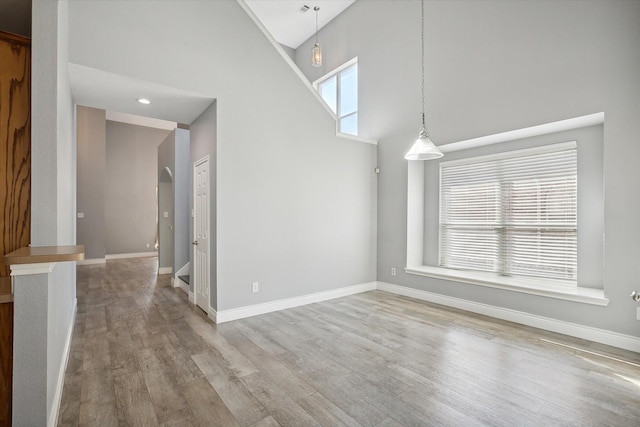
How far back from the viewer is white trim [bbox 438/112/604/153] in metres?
3.36

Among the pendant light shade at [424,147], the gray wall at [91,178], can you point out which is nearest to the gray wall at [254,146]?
the pendant light shade at [424,147]

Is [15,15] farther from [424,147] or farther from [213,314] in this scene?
[424,147]

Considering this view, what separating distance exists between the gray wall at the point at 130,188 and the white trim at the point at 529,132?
9096 millimetres

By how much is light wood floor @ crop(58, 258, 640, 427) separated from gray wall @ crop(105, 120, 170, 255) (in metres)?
6.18

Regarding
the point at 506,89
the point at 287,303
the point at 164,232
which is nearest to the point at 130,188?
the point at 164,232

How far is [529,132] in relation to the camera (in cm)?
381

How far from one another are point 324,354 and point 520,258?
309 centimetres

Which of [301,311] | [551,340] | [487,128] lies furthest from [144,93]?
[551,340]

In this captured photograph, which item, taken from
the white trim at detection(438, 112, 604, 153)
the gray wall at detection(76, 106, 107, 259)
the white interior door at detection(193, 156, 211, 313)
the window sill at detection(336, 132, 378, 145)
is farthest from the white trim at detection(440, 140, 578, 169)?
the gray wall at detection(76, 106, 107, 259)

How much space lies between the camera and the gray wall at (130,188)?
9.33 m

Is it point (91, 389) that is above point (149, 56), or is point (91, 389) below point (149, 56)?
below

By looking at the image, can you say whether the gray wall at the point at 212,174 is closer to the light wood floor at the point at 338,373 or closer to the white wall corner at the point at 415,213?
the light wood floor at the point at 338,373

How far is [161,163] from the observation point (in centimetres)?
686

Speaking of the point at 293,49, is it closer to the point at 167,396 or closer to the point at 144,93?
the point at 144,93
